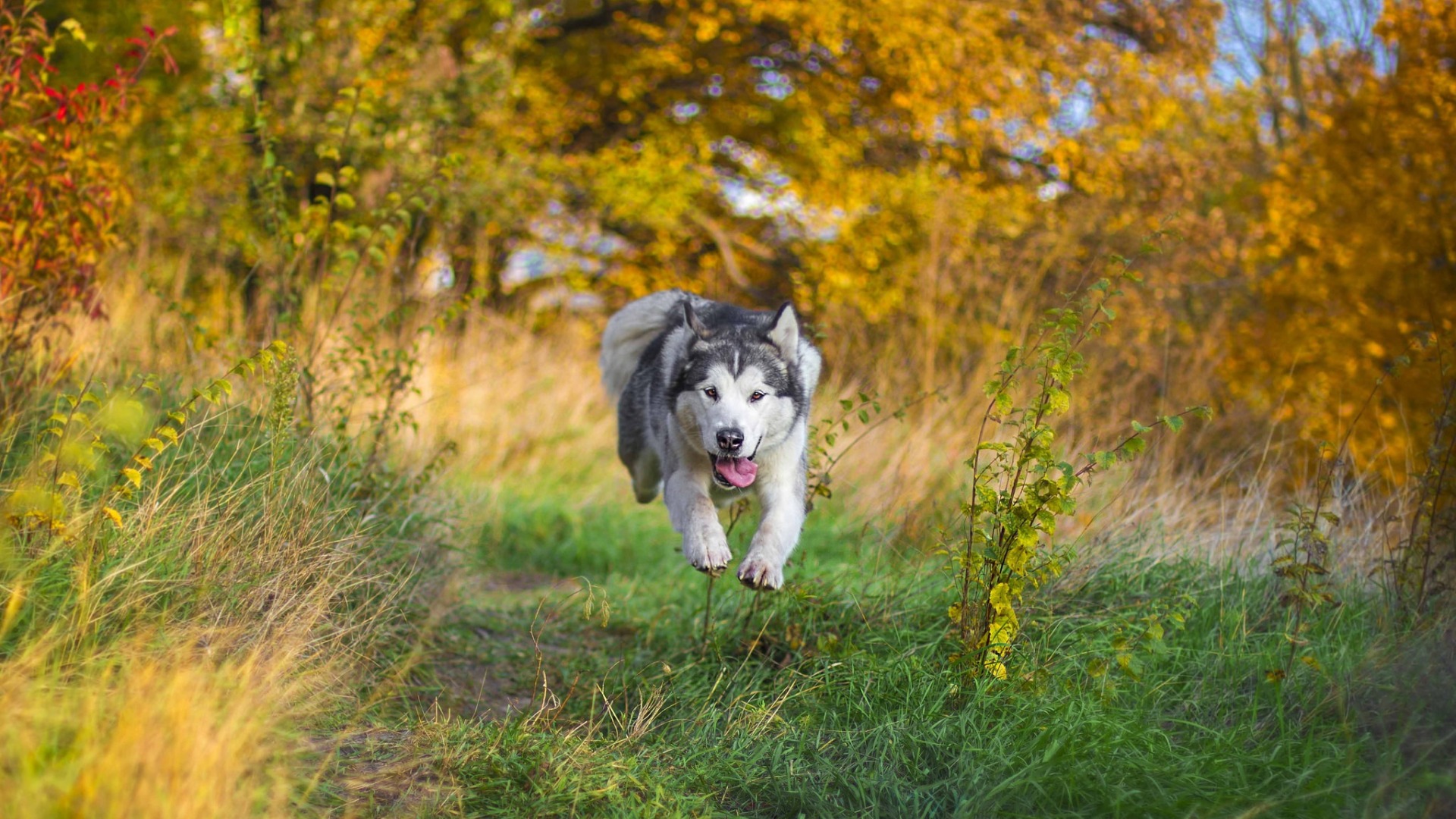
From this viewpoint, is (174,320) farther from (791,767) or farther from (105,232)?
(791,767)

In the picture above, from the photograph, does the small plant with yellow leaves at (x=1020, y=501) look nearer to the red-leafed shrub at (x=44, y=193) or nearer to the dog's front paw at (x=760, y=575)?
the dog's front paw at (x=760, y=575)

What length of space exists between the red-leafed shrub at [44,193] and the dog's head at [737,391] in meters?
2.77

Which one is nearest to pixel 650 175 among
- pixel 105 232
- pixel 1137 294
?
pixel 1137 294

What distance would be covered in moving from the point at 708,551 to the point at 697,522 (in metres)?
0.20

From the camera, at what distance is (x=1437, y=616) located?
14.0 ft

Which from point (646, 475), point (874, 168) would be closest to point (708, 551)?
point (646, 475)

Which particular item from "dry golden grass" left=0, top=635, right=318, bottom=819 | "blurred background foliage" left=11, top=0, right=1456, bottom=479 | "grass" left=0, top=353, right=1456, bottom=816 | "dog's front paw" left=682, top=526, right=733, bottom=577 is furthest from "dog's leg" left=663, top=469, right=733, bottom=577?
"blurred background foliage" left=11, top=0, right=1456, bottom=479

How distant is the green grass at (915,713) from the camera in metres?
3.23

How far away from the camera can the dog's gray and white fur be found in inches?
167

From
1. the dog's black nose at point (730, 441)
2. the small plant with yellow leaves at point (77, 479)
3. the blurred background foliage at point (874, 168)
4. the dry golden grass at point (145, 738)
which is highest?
the blurred background foliage at point (874, 168)

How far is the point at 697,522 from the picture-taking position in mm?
4270

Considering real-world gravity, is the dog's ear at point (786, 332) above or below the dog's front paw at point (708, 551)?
above

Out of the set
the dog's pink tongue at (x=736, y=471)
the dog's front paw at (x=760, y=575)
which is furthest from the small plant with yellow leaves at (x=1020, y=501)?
the dog's pink tongue at (x=736, y=471)

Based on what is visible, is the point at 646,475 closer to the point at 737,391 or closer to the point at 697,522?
the point at 737,391
